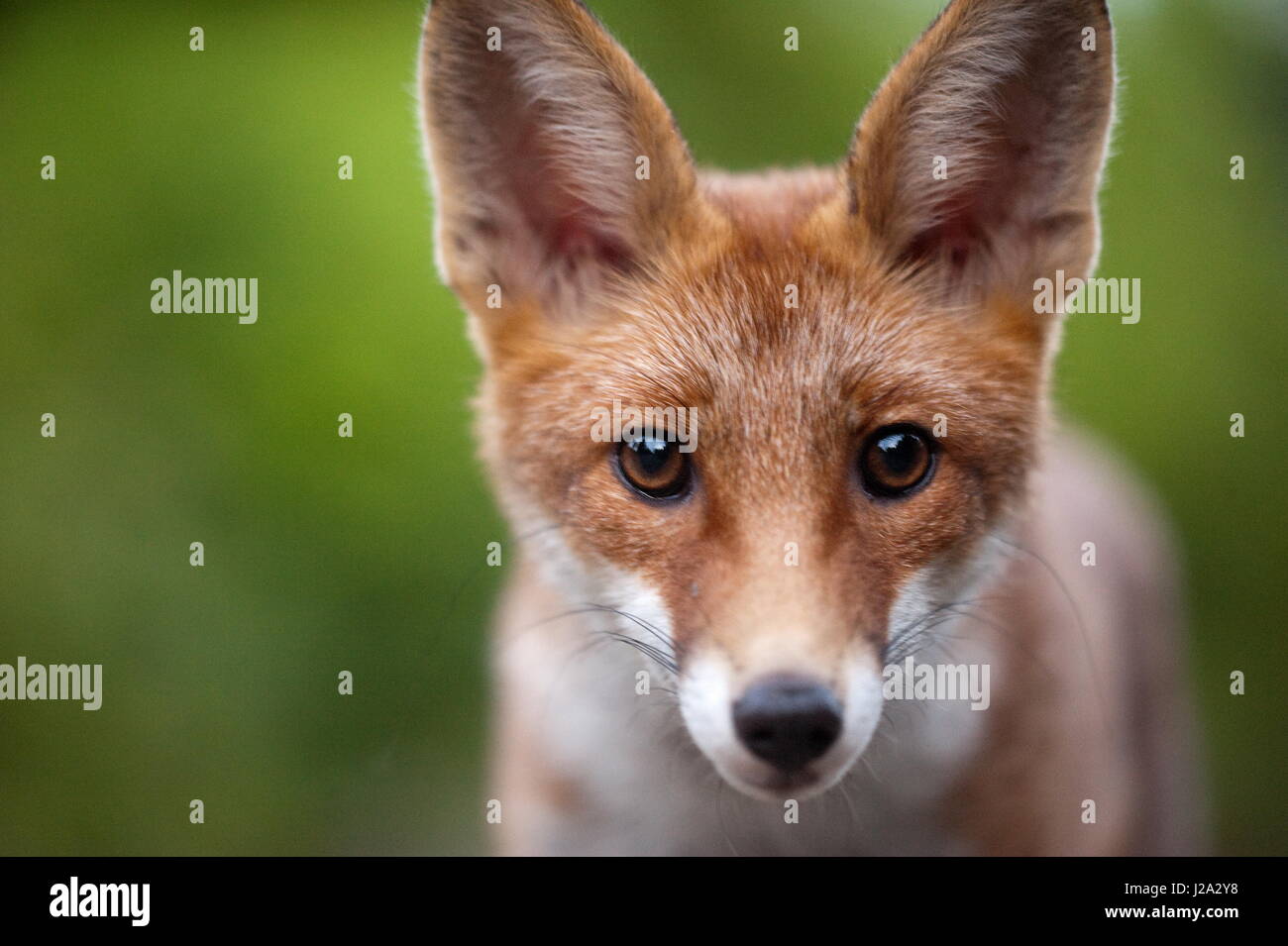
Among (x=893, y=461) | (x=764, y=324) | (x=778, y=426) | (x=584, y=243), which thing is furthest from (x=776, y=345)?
(x=584, y=243)

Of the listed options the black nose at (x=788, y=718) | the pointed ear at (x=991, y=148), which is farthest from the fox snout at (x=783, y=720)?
the pointed ear at (x=991, y=148)

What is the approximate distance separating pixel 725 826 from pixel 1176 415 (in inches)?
129

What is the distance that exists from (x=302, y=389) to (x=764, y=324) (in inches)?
96.1

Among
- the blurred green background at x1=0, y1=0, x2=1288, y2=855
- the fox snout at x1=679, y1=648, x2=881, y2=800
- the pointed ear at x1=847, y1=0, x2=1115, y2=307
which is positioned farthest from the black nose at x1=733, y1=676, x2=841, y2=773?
the blurred green background at x1=0, y1=0, x2=1288, y2=855

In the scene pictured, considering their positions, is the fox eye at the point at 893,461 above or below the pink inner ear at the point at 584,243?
below

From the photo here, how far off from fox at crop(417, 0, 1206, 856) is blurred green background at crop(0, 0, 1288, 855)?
138 centimetres

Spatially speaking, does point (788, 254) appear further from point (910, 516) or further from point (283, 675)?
point (283, 675)

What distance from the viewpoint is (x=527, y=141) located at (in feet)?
8.65

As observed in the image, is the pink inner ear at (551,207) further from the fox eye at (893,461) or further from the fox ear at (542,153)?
the fox eye at (893,461)

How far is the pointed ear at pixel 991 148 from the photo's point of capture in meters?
2.35

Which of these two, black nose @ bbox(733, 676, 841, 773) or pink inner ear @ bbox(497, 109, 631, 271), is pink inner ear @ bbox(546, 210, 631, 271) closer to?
pink inner ear @ bbox(497, 109, 631, 271)

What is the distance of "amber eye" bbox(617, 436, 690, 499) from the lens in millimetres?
2363

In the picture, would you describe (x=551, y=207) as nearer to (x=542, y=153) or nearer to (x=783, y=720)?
(x=542, y=153)
